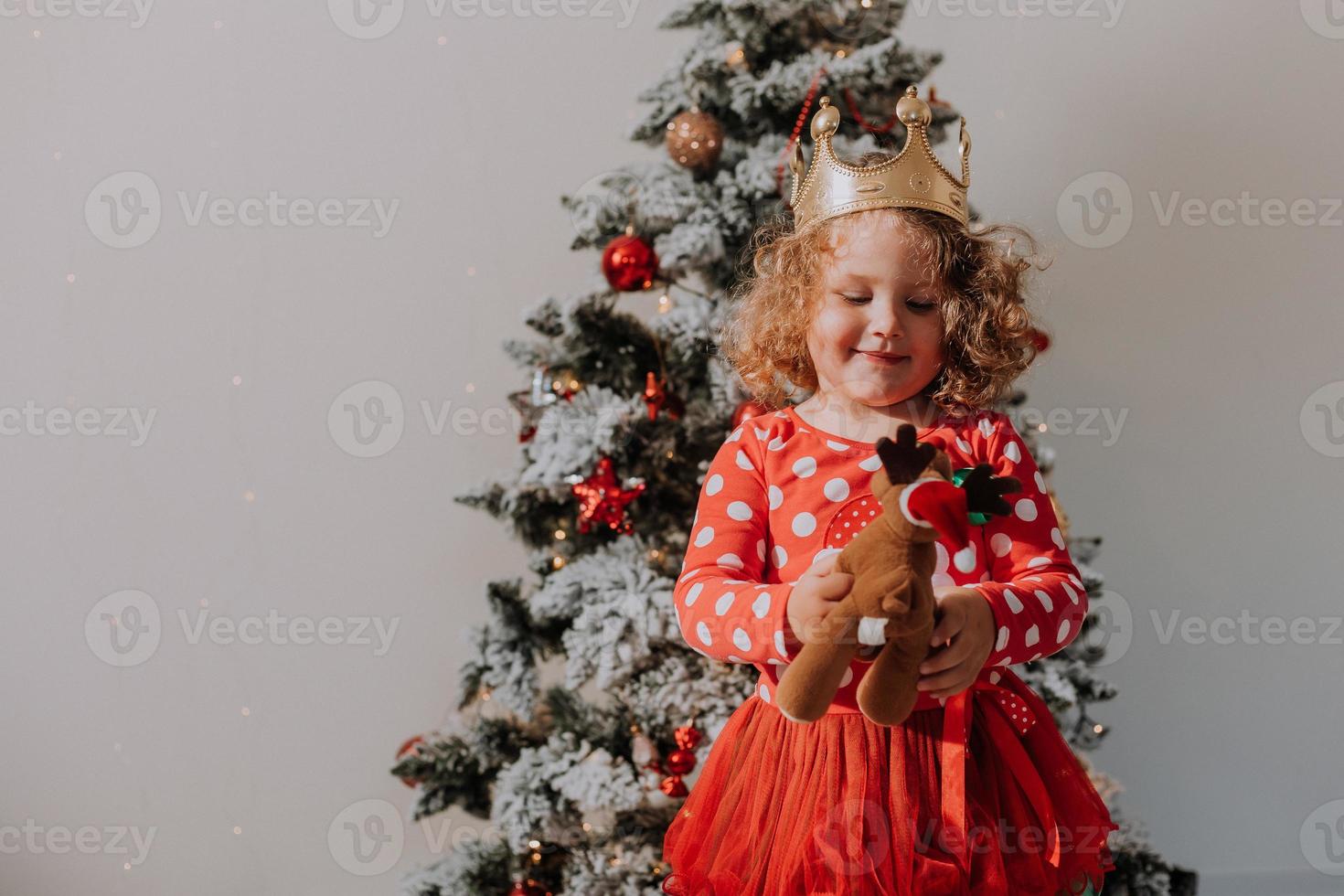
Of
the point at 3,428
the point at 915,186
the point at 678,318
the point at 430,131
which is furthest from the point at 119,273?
the point at 915,186

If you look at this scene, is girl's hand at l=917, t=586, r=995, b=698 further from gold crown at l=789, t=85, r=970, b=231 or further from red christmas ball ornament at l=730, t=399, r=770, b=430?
red christmas ball ornament at l=730, t=399, r=770, b=430

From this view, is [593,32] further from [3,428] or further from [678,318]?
[3,428]

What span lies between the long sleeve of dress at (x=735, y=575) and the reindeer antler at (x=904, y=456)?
130 mm

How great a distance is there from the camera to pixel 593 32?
2.00 m

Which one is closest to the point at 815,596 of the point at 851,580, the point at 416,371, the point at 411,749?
the point at 851,580
